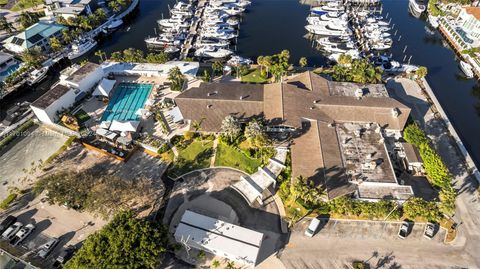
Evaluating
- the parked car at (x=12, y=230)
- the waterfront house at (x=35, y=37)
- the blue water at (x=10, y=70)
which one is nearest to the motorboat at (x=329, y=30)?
the waterfront house at (x=35, y=37)

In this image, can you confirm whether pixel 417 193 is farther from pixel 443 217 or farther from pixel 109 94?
pixel 109 94

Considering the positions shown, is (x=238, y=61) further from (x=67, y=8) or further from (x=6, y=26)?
(x=6, y=26)

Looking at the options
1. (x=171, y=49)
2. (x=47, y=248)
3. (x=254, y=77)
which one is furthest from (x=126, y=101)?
(x=47, y=248)

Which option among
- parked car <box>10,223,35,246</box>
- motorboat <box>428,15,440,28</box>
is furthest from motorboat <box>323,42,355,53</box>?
parked car <box>10,223,35,246</box>

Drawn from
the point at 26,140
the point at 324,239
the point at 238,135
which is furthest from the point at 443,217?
the point at 26,140

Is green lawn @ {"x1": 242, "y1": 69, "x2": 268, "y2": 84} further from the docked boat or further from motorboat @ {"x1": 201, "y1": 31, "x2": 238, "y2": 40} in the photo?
the docked boat
